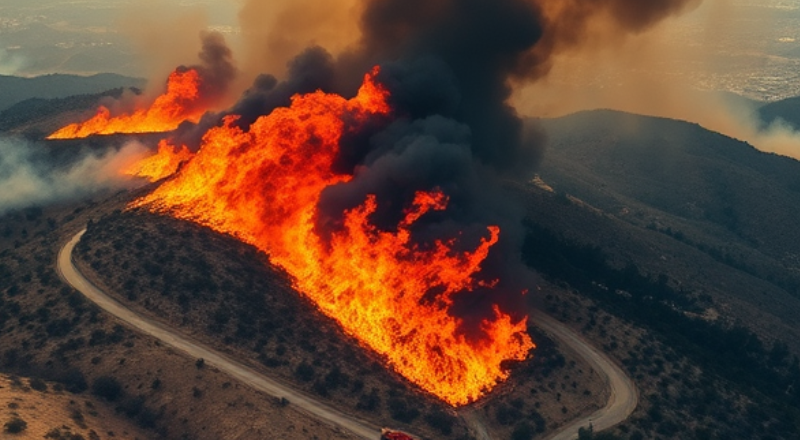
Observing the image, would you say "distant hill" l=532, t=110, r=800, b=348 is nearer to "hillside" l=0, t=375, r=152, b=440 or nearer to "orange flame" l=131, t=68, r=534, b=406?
"orange flame" l=131, t=68, r=534, b=406

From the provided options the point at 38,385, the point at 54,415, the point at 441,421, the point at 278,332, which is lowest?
the point at 441,421

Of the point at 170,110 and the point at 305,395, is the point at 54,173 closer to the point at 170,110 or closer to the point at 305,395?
the point at 170,110

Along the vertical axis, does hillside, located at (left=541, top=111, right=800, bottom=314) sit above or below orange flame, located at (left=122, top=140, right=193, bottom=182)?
below

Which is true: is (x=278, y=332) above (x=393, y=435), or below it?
above

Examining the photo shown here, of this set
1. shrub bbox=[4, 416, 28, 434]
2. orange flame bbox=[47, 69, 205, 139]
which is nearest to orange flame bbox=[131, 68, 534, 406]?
shrub bbox=[4, 416, 28, 434]

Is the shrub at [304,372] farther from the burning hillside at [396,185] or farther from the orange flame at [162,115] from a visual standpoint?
the orange flame at [162,115]

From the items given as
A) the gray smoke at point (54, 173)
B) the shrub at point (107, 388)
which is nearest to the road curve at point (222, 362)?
the shrub at point (107, 388)

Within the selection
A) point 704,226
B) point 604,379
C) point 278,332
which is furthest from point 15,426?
point 704,226
